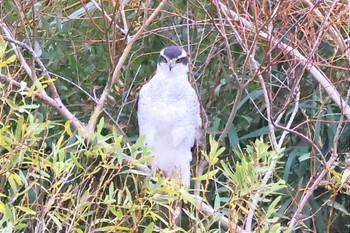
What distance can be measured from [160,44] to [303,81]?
661mm

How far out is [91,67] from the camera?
3.77 metres

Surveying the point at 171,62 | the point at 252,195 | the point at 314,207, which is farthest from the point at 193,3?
the point at 252,195

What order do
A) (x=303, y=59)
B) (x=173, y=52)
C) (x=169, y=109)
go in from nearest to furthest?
(x=303, y=59) → (x=173, y=52) → (x=169, y=109)

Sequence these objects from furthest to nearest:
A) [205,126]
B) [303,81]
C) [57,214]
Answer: [303,81]
[205,126]
[57,214]

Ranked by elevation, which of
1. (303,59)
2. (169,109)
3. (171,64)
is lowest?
(169,109)

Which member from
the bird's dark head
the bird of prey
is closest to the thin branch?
the bird's dark head

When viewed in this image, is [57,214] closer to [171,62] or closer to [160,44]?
[171,62]

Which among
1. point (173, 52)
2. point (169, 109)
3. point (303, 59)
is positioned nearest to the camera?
point (303, 59)

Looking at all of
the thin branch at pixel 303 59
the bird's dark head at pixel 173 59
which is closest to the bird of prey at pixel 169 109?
the bird's dark head at pixel 173 59

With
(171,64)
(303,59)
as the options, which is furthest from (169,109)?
(303,59)

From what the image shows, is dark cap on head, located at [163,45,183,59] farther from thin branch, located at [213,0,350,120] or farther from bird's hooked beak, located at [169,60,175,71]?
thin branch, located at [213,0,350,120]

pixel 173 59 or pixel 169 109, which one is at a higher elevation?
pixel 173 59

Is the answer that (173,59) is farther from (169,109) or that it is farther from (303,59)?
(303,59)

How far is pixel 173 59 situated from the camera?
337 cm
